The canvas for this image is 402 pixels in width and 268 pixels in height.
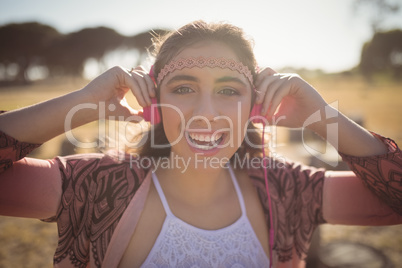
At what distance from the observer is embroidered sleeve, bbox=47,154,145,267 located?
169 centimetres

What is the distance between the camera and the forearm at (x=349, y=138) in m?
1.90

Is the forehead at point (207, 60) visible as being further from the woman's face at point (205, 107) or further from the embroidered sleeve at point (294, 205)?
the embroidered sleeve at point (294, 205)

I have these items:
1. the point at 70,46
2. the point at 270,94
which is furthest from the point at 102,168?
the point at 70,46

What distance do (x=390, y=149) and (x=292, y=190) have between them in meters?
0.75

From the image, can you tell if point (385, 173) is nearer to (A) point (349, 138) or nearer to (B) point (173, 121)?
(A) point (349, 138)

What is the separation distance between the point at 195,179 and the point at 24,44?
49280 millimetres

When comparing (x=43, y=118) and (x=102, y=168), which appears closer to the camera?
(x=43, y=118)

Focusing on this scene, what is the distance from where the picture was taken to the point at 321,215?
2039mm

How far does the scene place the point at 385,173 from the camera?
180cm

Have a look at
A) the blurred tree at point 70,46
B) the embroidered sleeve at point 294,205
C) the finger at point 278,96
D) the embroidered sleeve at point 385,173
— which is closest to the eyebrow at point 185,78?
the finger at point 278,96

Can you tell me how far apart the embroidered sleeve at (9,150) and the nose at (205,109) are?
1.10 metres

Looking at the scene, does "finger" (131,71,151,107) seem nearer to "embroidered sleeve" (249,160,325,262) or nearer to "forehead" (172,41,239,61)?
"forehead" (172,41,239,61)

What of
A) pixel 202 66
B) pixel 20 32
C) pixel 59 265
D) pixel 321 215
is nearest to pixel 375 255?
pixel 321 215

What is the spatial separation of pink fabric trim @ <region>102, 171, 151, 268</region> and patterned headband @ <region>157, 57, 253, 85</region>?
88 centimetres
